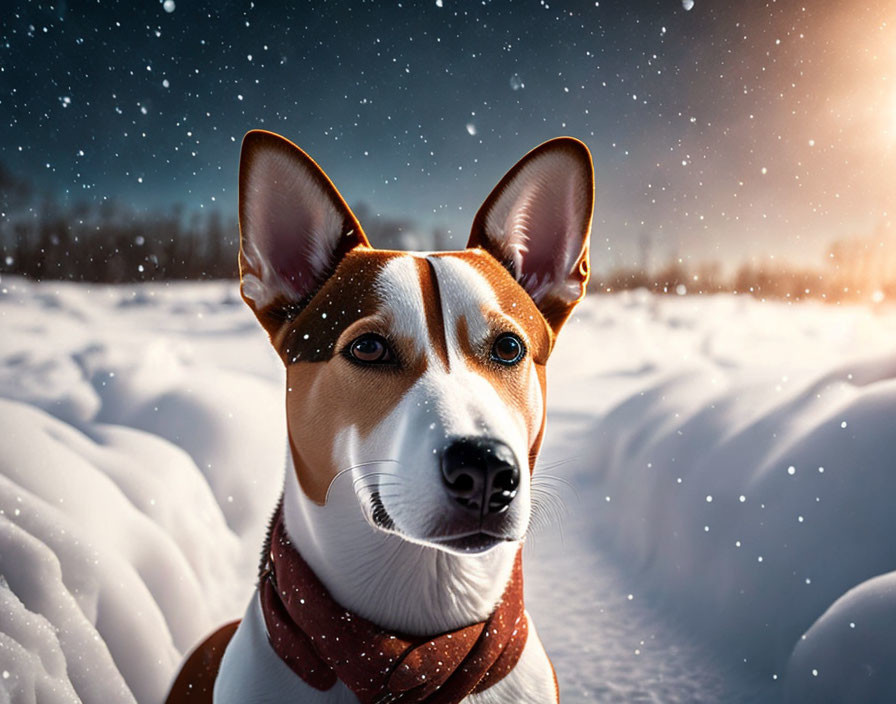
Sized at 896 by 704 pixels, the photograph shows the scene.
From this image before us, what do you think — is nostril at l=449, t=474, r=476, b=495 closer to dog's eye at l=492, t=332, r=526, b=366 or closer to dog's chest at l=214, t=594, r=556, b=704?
dog's eye at l=492, t=332, r=526, b=366

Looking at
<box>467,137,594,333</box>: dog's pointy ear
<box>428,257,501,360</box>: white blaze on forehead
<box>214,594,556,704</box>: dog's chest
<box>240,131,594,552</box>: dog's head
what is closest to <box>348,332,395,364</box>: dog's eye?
<box>240,131,594,552</box>: dog's head

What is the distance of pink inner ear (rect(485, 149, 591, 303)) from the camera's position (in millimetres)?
1463

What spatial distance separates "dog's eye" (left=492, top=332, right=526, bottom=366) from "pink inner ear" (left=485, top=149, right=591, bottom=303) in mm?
287

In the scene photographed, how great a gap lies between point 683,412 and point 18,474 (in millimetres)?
2180

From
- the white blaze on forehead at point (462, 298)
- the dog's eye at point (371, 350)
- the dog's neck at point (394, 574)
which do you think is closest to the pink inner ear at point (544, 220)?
the white blaze on forehead at point (462, 298)

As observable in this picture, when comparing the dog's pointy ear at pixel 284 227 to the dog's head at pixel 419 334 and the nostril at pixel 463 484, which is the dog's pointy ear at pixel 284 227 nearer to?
the dog's head at pixel 419 334

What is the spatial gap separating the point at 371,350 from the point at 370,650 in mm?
561

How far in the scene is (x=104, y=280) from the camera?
7.70 ft

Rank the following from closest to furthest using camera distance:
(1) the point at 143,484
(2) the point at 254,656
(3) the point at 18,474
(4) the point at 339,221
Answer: (2) the point at 254,656 < (4) the point at 339,221 < (3) the point at 18,474 < (1) the point at 143,484

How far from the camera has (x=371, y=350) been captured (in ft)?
4.01

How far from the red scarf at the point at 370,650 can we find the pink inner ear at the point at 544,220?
0.74 meters

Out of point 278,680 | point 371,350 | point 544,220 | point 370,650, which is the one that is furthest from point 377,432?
point 544,220

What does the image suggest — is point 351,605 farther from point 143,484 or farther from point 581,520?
point 581,520

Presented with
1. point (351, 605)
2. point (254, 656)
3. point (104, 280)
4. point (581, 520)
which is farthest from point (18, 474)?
point (581, 520)
